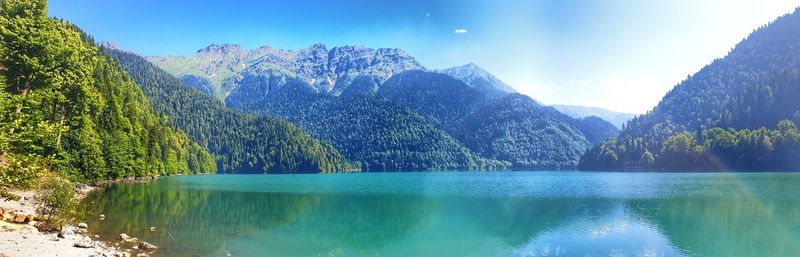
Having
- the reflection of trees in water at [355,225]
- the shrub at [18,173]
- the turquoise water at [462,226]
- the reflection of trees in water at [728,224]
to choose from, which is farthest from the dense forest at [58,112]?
the reflection of trees in water at [728,224]

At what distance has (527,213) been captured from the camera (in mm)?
54938

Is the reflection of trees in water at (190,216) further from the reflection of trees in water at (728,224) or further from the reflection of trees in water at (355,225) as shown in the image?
the reflection of trees in water at (728,224)

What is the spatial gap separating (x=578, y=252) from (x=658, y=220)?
19156mm

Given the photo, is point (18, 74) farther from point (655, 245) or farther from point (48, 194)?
point (655, 245)

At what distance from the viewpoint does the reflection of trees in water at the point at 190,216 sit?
3653cm

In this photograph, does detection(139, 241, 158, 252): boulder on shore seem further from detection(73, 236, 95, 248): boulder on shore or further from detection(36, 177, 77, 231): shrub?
detection(36, 177, 77, 231): shrub

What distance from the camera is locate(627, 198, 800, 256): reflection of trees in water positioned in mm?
35641

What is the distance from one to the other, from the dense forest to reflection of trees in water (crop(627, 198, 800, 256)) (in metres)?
39.9

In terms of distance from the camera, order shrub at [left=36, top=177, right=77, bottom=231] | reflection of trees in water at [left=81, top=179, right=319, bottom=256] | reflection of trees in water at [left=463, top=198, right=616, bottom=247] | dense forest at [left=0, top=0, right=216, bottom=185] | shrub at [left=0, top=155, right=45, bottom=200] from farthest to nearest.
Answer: reflection of trees in water at [left=463, top=198, right=616, bottom=247] < reflection of trees in water at [left=81, top=179, right=319, bottom=256] < shrub at [left=36, top=177, right=77, bottom=231] < dense forest at [left=0, top=0, right=216, bottom=185] < shrub at [left=0, top=155, right=45, bottom=200]

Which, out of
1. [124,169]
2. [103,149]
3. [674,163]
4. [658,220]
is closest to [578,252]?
[658,220]

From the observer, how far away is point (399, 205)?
65.9 metres

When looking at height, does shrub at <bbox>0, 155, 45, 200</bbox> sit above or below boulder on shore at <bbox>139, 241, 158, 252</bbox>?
above

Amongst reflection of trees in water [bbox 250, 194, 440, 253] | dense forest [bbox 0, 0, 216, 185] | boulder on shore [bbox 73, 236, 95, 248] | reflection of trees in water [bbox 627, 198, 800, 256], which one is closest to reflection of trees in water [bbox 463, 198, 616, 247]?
reflection of trees in water [bbox 627, 198, 800, 256]

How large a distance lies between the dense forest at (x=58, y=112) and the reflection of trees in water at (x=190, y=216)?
7.65m
